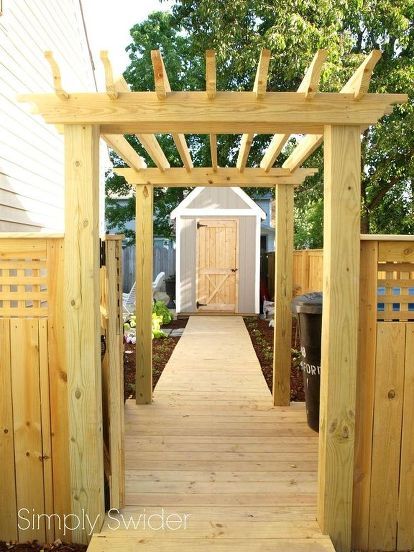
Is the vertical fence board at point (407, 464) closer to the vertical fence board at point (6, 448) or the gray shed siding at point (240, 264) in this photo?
the vertical fence board at point (6, 448)

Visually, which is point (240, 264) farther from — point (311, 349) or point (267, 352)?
point (311, 349)

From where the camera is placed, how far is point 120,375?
8.87 ft

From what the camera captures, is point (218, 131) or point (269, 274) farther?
point (269, 274)

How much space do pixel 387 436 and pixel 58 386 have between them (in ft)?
5.72

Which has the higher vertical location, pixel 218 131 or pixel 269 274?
pixel 218 131

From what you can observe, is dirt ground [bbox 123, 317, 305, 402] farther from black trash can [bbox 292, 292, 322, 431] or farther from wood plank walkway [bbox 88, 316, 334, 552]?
black trash can [bbox 292, 292, 322, 431]

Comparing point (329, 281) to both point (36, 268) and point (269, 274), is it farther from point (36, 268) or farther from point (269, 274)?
point (269, 274)

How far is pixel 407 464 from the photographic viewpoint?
8.28ft

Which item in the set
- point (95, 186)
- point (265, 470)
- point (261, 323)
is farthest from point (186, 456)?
point (261, 323)

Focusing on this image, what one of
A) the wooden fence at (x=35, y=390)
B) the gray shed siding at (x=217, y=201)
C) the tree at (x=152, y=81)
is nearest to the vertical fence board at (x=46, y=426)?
the wooden fence at (x=35, y=390)

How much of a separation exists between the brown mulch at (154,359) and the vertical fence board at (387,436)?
295cm

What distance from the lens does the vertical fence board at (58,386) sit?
2.48m

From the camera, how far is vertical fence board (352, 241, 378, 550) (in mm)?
2469

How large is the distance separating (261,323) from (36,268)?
7.82 metres
